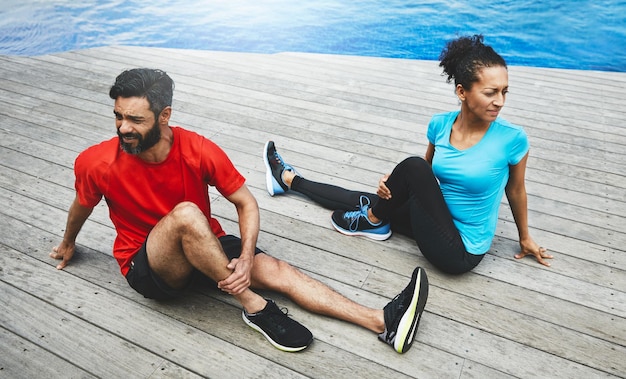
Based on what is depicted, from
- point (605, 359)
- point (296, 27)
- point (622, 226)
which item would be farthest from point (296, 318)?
point (296, 27)

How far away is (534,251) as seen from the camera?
7.36ft

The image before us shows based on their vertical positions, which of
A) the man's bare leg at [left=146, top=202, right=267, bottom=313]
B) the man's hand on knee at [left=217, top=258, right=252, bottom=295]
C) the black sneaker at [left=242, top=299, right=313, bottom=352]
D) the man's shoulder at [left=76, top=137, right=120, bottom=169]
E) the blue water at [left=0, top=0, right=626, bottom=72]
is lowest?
the blue water at [left=0, top=0, right=626, bottom=72]

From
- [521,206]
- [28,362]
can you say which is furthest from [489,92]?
[28,362]

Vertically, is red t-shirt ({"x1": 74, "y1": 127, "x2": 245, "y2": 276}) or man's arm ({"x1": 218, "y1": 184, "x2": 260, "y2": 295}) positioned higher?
red t-shirt ({"x1": 74, "y1": 127, "x2": 245, "y2": 276})

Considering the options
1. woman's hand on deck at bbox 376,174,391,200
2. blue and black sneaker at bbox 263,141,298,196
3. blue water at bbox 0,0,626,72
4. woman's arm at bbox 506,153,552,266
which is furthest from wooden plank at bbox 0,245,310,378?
blue water at bbox 0,0,626,72

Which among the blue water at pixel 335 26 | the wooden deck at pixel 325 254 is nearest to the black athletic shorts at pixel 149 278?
the wooden deck at pixel 325 254

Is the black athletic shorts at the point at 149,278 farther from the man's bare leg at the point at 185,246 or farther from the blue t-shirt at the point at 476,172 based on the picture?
the blue t-shirt at the point at 476,172

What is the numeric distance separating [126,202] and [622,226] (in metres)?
2.36

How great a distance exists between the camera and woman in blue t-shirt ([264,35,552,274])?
193cm

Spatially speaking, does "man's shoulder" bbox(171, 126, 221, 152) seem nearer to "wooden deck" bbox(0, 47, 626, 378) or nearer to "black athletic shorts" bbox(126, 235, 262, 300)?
"black athletic shorts" bbox(126, 235, 262, 300)

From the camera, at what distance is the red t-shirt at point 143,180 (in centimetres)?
173

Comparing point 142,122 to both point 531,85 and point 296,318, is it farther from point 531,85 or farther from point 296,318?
point 531,85

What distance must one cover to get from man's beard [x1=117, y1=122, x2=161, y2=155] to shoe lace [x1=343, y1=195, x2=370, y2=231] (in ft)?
3.49

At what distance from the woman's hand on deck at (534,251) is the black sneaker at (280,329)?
1.09 metres
